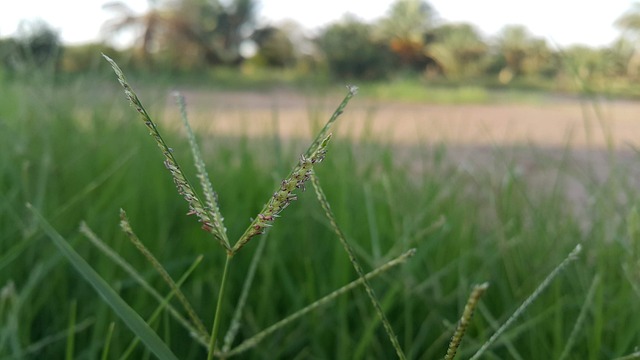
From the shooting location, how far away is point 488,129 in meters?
0.67

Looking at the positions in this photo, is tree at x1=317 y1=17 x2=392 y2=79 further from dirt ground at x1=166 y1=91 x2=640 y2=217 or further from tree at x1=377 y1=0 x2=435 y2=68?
dirt ground at x1=166 y1=91 x2=640 y2=217

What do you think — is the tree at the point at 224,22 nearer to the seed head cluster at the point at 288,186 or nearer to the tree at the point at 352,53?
the tree at the point at 352,53

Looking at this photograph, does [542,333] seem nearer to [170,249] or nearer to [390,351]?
[390,351]

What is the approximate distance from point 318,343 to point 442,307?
0.10 metres

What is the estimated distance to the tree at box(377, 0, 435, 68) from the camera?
922 cm

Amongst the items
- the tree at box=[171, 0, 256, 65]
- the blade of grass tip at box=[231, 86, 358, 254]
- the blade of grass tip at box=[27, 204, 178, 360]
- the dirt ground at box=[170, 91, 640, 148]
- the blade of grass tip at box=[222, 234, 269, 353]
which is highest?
the tree at box=[171, 0, 256, 65]

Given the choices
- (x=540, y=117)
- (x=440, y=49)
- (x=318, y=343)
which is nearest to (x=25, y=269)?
(x=318, y=343)

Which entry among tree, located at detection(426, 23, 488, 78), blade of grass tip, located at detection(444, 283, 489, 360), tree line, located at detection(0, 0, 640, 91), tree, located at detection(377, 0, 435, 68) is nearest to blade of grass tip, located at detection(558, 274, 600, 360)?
blade of grass tip, located at detection(444, 283, 489, 360)

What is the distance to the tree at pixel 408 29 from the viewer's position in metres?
9.22

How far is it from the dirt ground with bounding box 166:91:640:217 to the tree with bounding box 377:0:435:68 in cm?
541

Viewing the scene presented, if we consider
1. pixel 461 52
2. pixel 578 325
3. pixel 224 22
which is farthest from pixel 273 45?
pixel 578 325

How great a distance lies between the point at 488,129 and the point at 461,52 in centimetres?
780

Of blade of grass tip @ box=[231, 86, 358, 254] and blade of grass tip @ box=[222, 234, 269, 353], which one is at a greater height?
blade of grass tip @ box=[231, 86, 358, 254]

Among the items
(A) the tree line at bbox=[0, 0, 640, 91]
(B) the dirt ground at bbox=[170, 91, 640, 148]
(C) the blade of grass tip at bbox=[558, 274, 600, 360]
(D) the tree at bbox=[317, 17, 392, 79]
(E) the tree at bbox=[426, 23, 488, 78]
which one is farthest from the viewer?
(D) the tree at bbox=[317, 17, 392, 79]
